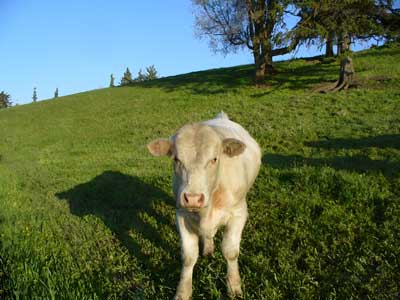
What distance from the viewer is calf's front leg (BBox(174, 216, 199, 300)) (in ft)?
16.1

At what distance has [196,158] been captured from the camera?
15.2 feet

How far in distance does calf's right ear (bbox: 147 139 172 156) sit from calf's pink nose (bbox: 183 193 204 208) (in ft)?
3.20

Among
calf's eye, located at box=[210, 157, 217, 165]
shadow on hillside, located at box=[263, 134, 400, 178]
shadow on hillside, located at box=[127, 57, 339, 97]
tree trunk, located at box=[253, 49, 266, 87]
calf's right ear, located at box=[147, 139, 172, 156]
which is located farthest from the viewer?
tree trunk, located at box=[253, 49, 266, 87]

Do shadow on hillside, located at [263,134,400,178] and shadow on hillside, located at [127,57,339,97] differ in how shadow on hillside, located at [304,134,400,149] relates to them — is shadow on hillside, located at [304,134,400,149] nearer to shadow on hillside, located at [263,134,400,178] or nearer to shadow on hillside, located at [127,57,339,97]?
shadow on hillside, located at [263,134,400,178]

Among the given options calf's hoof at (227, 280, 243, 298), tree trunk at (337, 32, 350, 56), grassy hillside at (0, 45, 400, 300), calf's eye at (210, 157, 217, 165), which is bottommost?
calf's hoof at (227, 280, 243, 298)

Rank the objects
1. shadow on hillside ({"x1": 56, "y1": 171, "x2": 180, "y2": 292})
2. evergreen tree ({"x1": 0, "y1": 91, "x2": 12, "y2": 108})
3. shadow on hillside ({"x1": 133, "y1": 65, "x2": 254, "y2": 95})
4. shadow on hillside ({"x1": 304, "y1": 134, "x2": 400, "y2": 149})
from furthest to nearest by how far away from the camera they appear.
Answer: evergreen tree ({"x1": 0, "y1": 91, "x2": 12, "y2": 108}) < shadow on hillside ({"x1": 133, "y1": 65, "x2": 254, "y2": 95}) < shadow on hillside ({"x1": 304, "y1": 134, "x2": 400, "y2": 149}) < shadow on hillside ({"x1": 56, "y1": 171, "x2": 180, "y2": 292})

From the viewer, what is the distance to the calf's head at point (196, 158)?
14.0ft

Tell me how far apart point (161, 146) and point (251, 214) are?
2.80 metres

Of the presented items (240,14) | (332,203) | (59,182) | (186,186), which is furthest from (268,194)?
(240,14)

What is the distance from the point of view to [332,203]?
679cm

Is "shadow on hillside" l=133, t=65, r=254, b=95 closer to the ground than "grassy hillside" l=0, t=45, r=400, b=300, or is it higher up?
higher up

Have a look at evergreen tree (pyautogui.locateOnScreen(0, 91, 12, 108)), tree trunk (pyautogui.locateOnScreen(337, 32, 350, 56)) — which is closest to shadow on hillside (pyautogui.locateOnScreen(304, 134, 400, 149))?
tree trunk (pyautogui.locateOnScreen(337, 32, 350, 56))

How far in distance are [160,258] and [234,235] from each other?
1.50 metres

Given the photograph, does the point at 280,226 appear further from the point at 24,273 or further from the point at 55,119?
the point at 55,119
